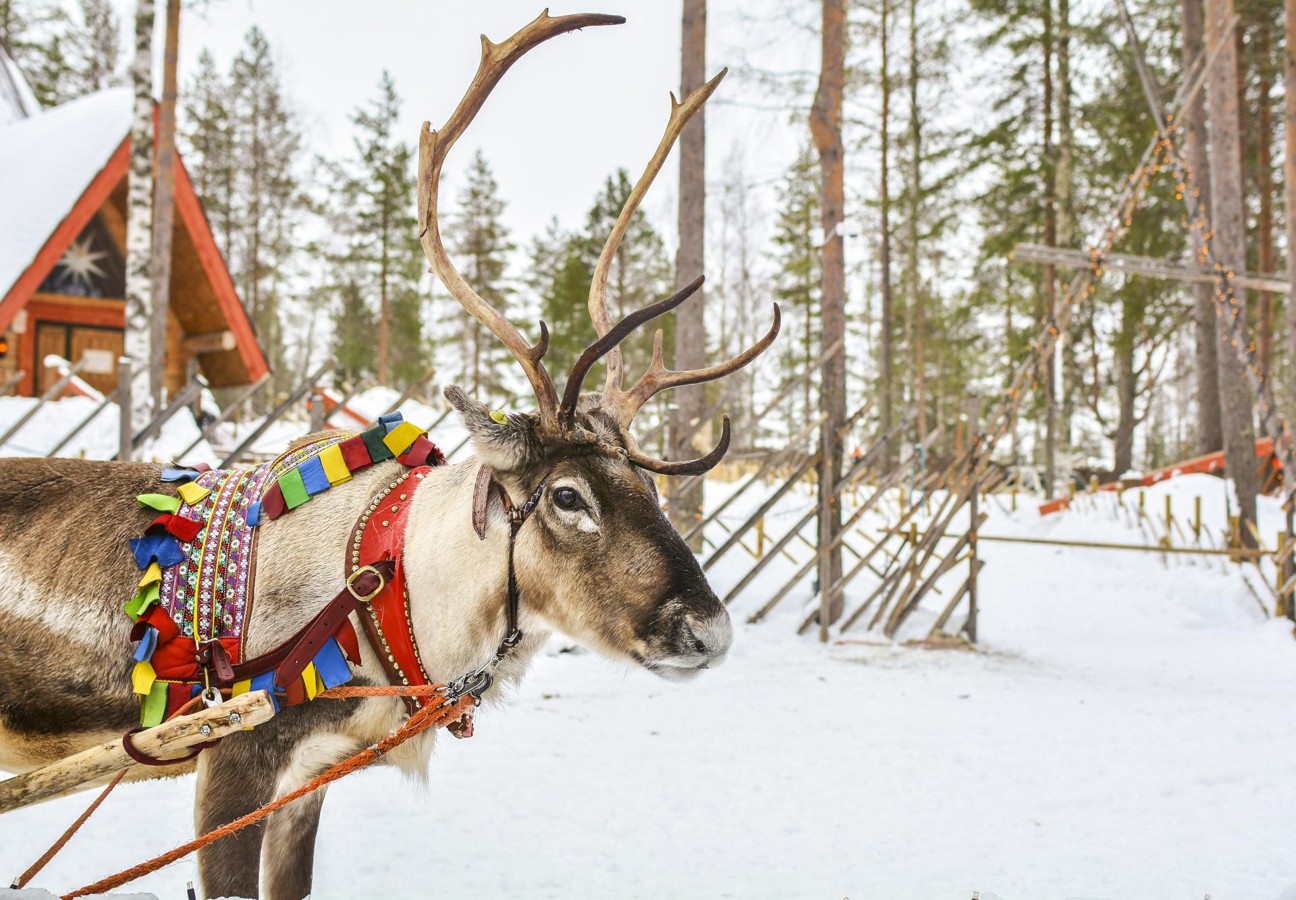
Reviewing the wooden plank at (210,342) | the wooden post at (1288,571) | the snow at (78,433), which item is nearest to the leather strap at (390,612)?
the snow at (78,433)

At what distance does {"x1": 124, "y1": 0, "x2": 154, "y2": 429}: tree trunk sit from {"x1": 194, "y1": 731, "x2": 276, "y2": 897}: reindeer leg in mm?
10464

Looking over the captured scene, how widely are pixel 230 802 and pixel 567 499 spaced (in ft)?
3.80

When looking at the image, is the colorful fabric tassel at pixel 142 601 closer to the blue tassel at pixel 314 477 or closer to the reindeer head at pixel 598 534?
the blue tassel at pixel 314 477

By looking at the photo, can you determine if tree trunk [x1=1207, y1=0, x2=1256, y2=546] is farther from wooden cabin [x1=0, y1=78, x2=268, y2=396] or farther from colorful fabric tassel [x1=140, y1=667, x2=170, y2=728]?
wooden cabin [x1=0, y1=78, x2=268, y2=396]

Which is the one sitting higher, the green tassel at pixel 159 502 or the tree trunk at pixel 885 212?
the tree trunk at pixel 885 212

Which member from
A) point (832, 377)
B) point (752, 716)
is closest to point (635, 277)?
point (832, 377)

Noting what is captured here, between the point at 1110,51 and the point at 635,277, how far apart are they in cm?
1593

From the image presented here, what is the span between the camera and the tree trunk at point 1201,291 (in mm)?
12234

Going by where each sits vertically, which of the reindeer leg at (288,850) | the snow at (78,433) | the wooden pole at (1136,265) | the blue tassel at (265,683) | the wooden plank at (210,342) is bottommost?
the reindeer leg at (288,850)

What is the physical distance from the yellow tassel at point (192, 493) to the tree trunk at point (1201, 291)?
37.0 ft

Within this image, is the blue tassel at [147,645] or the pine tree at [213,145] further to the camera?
the pine tree at [213,145]

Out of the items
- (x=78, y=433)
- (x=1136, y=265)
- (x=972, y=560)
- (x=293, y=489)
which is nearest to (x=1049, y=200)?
(x=1136, y=265)

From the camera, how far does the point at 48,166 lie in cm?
1537

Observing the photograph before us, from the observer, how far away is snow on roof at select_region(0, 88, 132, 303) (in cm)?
1400
